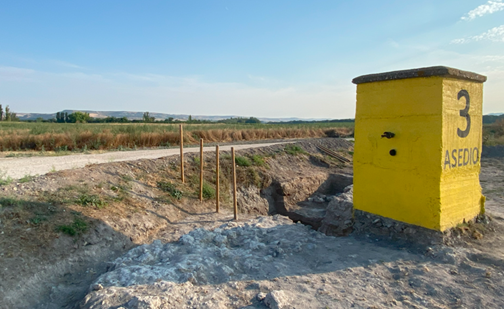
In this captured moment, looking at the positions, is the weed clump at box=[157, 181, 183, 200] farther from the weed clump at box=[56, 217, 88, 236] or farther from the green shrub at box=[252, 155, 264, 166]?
the green shrub at box=[252, 155, 264, 166]

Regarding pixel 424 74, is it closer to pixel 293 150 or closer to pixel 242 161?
pixel 242 161

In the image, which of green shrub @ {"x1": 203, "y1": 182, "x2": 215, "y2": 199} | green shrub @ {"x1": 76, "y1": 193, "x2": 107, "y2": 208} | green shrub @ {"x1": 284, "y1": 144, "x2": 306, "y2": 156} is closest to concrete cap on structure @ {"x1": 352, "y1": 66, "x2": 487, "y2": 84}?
green shrub @ {"x1": 203, "y1": 182, "x2": 215, "y2": 199}

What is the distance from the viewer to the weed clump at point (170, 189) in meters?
8.74

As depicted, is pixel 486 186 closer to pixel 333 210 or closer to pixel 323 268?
pixel 333 210

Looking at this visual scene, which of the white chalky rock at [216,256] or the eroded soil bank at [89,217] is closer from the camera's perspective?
the white chalky rock at [216,256]

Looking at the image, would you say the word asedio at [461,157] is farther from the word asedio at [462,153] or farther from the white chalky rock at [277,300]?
the white chalky rock at [277,300]

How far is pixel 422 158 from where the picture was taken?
5.49 m

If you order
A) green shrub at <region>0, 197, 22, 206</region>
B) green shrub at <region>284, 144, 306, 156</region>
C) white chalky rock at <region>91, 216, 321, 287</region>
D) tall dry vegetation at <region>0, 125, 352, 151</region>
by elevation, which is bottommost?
white chalky rock at <region>91, 216, 321, 287</region>

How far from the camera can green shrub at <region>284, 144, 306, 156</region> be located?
1531 centimetres

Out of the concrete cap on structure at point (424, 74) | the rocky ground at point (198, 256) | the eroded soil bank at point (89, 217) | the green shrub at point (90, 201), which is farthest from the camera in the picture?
the green shrub at point (90, 201)

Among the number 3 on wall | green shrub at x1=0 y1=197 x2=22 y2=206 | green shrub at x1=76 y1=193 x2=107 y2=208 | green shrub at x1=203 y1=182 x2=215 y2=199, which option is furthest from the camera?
green shrub at x1=203 y1=182 x2=215 y2=199

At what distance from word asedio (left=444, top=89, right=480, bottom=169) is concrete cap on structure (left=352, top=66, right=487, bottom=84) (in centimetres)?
32

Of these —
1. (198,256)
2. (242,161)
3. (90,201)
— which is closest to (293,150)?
(242,161)

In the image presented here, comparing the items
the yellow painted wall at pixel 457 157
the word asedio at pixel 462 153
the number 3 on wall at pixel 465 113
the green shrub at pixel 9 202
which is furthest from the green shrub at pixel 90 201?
the number 3 on wall at pixel 465 113
